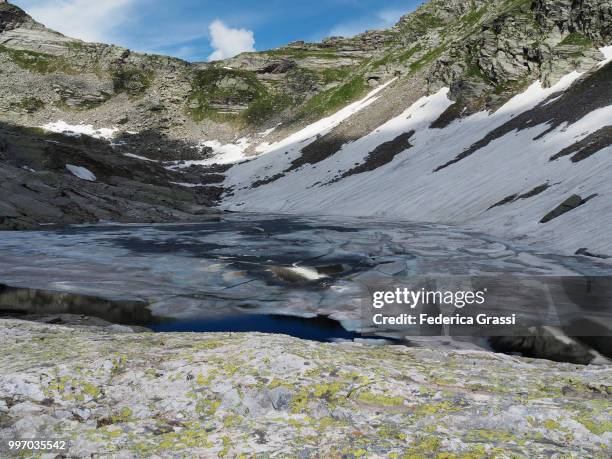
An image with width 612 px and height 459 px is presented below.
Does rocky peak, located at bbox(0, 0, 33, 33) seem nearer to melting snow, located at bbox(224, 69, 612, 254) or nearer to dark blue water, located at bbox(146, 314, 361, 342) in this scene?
melting snow, located at bbox(224, 69, 612, 254)

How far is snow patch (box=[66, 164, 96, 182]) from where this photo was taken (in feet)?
155

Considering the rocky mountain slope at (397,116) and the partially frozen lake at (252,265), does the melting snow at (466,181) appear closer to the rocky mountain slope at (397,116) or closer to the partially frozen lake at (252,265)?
the rocky mountain slope at (397,116)

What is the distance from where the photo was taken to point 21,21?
505 ft

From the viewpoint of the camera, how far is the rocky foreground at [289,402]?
409 centimetres

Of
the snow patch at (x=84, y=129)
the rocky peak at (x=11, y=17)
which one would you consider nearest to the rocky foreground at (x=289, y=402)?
the snow patch at (x=84, y=129)

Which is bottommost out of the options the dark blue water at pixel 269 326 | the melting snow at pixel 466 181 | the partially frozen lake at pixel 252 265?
the dark blue water at pixel 269 326

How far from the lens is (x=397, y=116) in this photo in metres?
67.0

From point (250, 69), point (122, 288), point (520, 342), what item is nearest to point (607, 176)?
point (520, 342)

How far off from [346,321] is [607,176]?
67.0ft

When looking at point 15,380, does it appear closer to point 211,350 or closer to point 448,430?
point 211,350

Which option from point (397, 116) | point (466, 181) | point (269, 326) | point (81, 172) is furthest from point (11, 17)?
point (269, 326)

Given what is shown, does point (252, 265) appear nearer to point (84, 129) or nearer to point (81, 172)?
point (81, 172)

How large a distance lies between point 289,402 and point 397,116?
66221 millimetres

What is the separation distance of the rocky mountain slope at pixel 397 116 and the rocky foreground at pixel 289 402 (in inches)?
601
